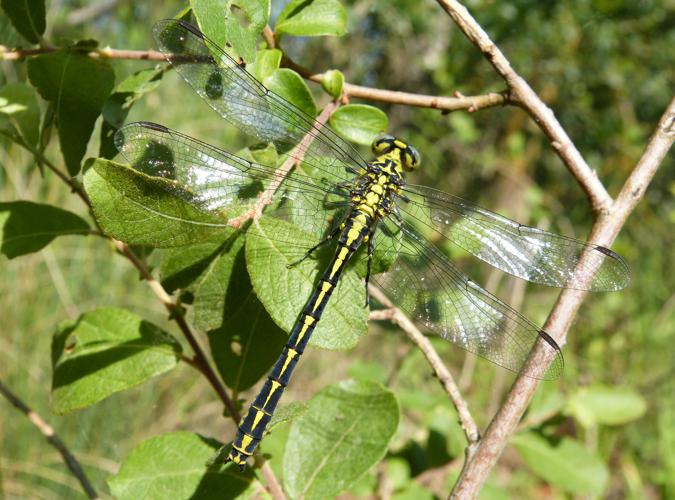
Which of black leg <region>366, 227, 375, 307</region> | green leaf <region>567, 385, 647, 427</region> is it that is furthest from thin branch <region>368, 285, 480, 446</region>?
green leaf <region>567, 385, 647, 427</region>

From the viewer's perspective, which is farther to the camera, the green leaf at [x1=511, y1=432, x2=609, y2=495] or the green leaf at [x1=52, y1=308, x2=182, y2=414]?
the green leaf at [x1=511, y1=432, x2=609, y2=495]

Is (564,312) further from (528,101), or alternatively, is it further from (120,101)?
(120,101)

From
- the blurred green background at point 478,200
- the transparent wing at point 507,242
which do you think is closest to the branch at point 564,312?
the transparent wing at point 507,242

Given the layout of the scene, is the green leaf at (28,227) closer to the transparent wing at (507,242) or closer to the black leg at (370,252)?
the black leg at (370,252)

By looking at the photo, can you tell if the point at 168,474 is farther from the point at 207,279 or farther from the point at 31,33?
the point at 31,33

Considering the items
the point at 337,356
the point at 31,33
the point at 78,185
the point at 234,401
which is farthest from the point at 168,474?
the point at 337,356

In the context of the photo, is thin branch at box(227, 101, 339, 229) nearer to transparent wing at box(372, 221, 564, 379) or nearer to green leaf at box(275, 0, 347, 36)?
green leaf at box(275, 0, 347, 36)
